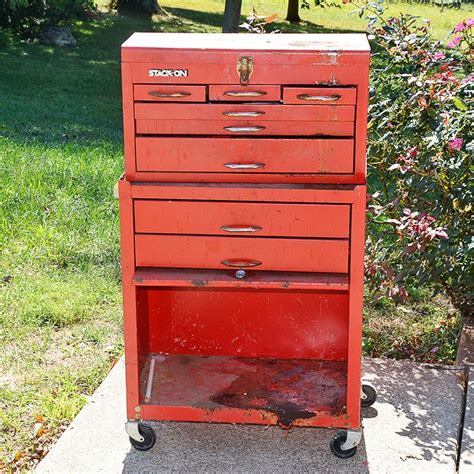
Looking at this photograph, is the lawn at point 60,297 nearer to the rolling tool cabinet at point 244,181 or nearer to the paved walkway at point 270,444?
the paved walkway at point 270,444

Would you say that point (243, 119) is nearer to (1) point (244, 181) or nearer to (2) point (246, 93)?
(2) point (246, 93)

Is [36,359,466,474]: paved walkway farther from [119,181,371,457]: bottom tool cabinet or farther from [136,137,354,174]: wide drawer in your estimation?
[136,137,354,174]: wide drawer

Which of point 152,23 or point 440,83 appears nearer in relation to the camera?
point 440,83

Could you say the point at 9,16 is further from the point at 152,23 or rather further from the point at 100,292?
the point at 100,292

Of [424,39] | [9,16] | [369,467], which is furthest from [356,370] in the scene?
[9,16]

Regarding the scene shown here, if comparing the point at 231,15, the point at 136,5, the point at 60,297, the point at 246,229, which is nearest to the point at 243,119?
the point at 246,229

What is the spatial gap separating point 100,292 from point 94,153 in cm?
322

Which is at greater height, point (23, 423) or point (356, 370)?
point (356, 370)

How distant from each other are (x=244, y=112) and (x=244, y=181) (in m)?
0.25

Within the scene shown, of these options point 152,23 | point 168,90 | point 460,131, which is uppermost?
point 168,90

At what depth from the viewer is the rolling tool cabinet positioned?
325 centimetres

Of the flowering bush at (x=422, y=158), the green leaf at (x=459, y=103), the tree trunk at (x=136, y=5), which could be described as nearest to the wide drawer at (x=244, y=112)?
the flowering bush at (x=422, y=158)

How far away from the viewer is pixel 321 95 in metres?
3.24

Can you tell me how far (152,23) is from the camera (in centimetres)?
2089
